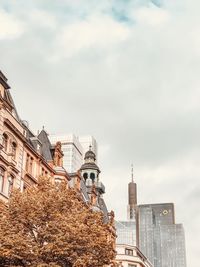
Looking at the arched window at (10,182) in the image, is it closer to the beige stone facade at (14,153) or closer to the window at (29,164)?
the beige stone facade at (14,153)

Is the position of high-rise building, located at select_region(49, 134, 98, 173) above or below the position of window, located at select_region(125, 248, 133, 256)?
above

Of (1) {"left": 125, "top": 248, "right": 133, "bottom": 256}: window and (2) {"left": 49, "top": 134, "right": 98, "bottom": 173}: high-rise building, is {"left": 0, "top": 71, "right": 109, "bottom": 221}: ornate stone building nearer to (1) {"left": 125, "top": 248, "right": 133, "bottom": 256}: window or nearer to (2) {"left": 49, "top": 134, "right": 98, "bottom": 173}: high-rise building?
(1) {"left": 125, "top": 248, "right": 133, "bottom": 256}: window

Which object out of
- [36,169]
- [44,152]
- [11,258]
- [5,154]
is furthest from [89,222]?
[44,152]

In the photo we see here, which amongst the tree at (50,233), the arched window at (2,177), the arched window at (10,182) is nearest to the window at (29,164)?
the arched window at (10,182)

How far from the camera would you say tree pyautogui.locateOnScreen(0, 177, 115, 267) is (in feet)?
99.7

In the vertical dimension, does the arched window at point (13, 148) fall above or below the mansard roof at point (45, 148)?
below

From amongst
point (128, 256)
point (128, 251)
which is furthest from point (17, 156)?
point (128, 251)

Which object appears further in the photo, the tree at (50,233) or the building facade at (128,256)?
the building facade at (128,256)

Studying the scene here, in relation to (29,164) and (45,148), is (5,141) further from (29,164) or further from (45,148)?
(45,148)

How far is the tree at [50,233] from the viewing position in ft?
99.7

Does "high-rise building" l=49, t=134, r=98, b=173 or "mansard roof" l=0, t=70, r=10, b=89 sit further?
"high-rise building" l=49, t=134, r=98, b=173

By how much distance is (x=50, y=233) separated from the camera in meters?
31.6

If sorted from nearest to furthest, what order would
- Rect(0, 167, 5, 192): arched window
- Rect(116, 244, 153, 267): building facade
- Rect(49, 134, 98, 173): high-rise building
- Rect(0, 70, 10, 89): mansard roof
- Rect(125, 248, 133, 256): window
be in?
1. Rect(0, 167, 5, 192): arched window
2. Rect(0, 70, 10, 89): mansard roof
3. Rect(116, 244, 153, 267): building facade
4. Rect(125, 248, 133, 256): window
5. Rect(49, 134, 98, 173): high-rise building

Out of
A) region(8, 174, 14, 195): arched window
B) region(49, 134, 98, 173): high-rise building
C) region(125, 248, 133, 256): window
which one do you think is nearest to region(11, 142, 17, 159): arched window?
region(8, 174, 14, 195): arched window
